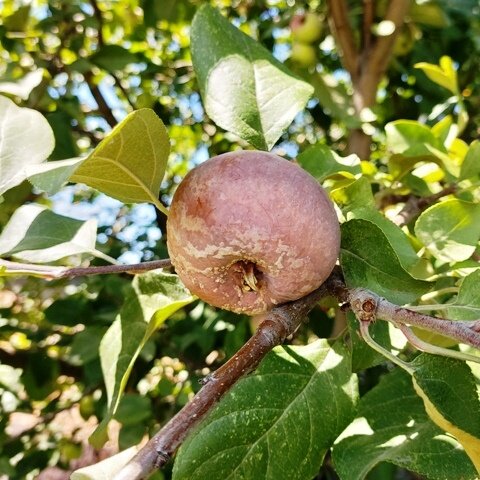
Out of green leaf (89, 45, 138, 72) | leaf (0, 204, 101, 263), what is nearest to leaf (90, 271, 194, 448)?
leaf (0, 204, 101, 263)

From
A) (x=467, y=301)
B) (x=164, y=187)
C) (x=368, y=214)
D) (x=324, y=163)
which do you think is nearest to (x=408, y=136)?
(x=324, y=163)

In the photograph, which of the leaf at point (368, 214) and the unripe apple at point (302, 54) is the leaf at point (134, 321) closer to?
the leaf at point (368, 214)

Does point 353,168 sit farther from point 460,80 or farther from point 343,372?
point 460,80

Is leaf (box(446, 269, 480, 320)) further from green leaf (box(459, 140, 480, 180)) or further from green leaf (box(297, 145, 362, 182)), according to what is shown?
green leaf (box(459, 140, 480, 180))

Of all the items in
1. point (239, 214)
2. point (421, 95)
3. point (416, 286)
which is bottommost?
point (421, 95)

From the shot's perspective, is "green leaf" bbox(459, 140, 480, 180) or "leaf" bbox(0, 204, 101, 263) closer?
"leaf" bbox(0, 204, 101, 263)

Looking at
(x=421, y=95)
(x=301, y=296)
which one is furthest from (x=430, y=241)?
(x=421, y=95)
